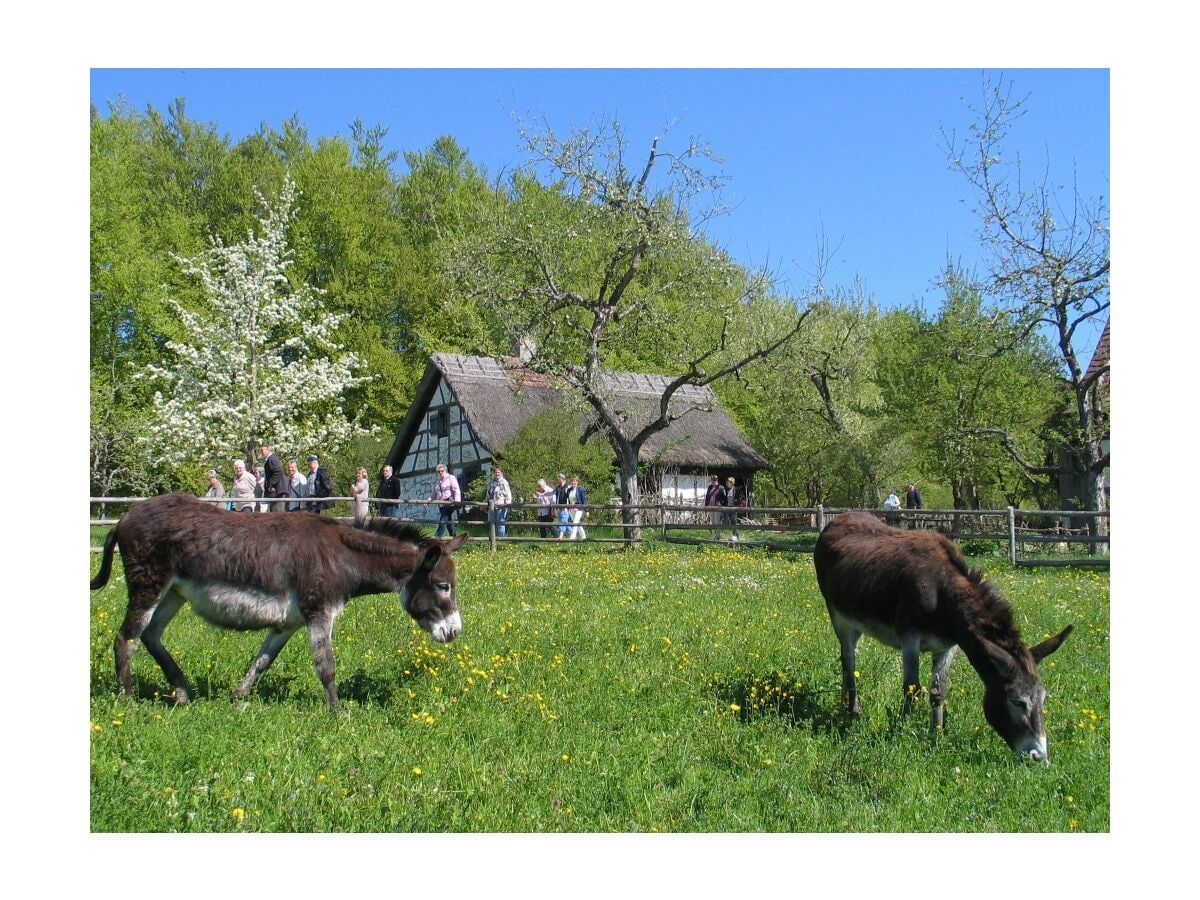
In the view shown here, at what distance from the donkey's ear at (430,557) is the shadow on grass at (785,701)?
91.0 inches

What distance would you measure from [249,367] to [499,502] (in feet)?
50.0

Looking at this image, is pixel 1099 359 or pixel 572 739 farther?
pixel 1099 359

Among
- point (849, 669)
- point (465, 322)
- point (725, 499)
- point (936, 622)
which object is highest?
point (465, 322)

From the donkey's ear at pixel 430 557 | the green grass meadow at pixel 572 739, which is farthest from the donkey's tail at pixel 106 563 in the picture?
the donkey's ear at pixel 430 557

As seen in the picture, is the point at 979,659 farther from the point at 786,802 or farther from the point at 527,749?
the point at 527,749

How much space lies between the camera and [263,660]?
6801 millimetres

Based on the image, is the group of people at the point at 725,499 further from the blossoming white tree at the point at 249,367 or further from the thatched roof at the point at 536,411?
the blossoming white tree at the point at 249,367

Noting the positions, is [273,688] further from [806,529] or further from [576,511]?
[576,511]

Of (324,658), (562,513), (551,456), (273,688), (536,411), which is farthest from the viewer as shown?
(536,411)

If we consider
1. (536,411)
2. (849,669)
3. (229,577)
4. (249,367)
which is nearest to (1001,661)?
(849,669)

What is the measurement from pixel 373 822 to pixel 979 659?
144 inches

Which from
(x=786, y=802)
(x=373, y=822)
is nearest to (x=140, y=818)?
(x=373, y=822)

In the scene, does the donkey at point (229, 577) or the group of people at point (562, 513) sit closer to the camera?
the donkey at point (229, 577)

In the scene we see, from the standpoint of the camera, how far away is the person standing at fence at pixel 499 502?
2130 cm
